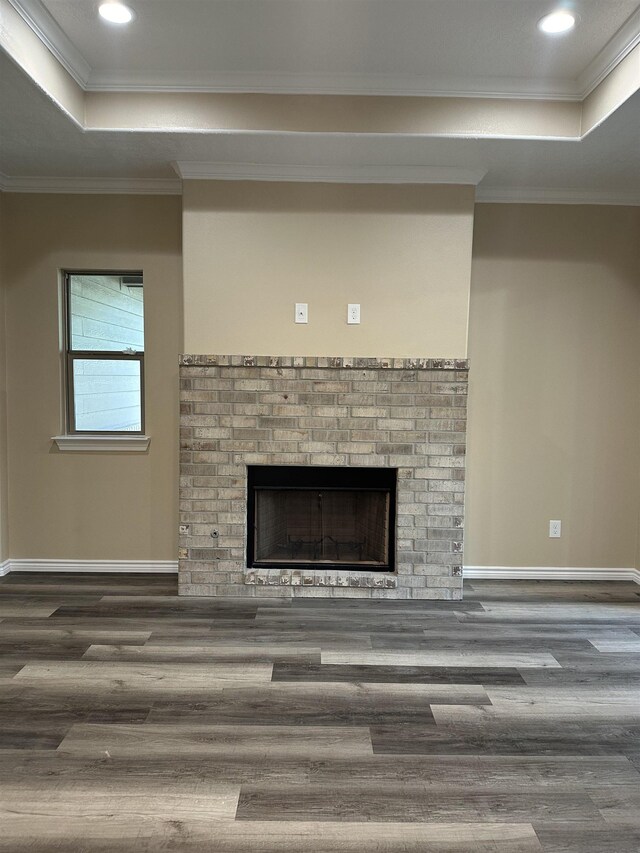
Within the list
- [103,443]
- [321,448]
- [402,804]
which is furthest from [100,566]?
[402,804]

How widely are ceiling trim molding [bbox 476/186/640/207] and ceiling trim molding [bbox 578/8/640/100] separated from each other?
753 mm

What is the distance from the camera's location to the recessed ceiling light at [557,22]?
2094 mm

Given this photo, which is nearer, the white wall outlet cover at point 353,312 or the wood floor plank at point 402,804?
the wood floor plank at point 402,804

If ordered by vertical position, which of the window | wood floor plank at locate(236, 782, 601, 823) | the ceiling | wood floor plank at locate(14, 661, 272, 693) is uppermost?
the ceiling

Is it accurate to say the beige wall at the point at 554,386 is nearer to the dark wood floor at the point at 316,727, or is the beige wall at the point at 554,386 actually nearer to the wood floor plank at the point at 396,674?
the dark wood floor at the point at 316,727

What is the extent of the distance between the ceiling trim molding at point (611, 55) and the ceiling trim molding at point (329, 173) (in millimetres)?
633

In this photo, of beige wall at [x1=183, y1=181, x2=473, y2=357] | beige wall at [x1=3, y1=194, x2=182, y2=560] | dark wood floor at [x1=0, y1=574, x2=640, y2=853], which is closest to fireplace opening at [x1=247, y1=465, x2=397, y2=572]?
dark wood floor at [x1=0, y1=574, x2=640, y2=853]

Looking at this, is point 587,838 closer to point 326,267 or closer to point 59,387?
point 326,267

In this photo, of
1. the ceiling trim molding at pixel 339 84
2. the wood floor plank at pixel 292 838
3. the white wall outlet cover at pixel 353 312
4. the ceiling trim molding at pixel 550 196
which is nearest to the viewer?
the wood floor plank at pixel 292 838

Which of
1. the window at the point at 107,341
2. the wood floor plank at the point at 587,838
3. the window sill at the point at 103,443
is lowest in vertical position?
the wood floor plank at the point at 587,838

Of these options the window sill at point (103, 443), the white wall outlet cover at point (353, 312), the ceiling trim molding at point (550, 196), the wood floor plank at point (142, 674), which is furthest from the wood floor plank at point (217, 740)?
the ceiling trim molding at point (550, 196)

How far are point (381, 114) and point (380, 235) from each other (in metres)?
0.64

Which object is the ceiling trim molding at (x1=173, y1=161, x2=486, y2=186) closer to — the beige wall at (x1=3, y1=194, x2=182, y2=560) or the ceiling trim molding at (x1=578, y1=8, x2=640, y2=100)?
the beige wall at (x1=3, y1=194, x2=182, y2=560)

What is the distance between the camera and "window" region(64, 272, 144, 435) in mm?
3502
